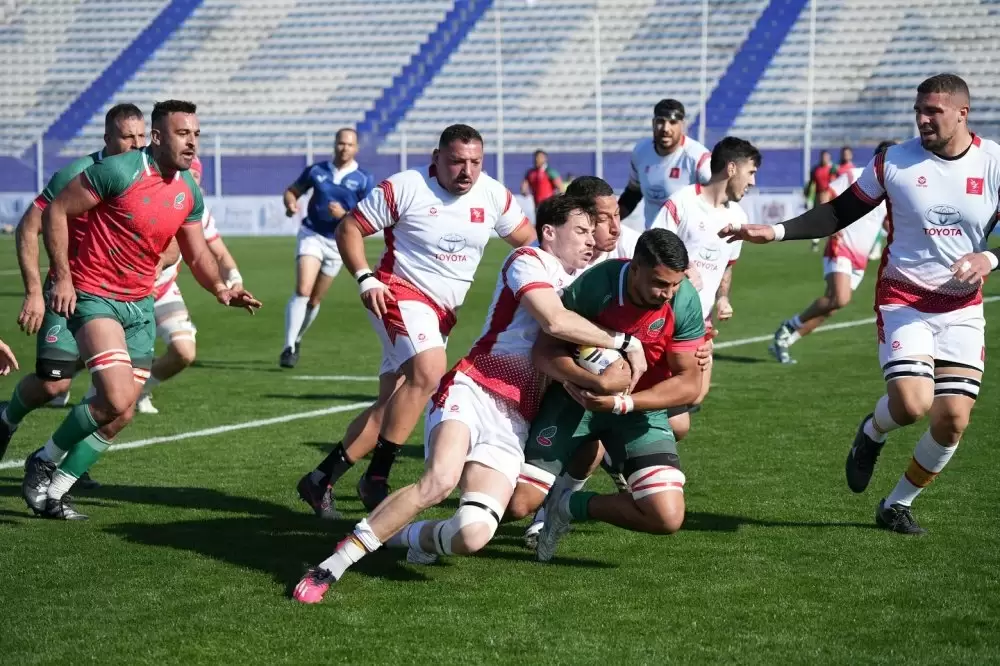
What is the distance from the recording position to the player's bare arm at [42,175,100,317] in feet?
22.0

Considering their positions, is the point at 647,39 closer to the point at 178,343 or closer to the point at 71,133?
the point at 71,133

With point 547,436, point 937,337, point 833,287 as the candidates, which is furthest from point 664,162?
point 547,436

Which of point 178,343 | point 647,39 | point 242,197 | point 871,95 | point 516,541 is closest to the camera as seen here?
point 516,541

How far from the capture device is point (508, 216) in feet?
25.5

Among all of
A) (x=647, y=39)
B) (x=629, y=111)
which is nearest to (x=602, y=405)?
(x=629, y=111)

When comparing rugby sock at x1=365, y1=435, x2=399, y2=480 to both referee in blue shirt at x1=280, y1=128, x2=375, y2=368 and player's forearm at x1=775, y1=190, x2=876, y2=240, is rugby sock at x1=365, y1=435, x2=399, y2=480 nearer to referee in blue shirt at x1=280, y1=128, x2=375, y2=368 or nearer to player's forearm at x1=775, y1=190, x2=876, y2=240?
player's forearm at x1=775, y1=190, x2=876, y2=240

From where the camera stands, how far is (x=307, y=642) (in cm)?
503

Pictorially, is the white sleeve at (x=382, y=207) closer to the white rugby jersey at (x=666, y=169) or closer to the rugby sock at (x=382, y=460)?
the rugby sock at (x=382, y=460)

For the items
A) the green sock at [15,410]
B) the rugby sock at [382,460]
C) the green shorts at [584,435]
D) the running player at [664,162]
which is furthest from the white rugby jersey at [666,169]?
the green sock at [15,410]

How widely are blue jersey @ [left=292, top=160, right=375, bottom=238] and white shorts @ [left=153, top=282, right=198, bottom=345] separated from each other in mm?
4316

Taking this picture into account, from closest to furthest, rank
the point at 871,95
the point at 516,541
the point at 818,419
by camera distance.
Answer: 1. the point at 516,541
2. the point at 818,419
3. the point at 871,95

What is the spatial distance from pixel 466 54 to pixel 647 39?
235 inches

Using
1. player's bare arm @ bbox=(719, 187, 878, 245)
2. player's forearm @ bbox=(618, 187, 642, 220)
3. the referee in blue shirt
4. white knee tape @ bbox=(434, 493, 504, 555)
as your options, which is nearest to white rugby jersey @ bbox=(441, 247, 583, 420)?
white knee tape @ bbox=(434, 493, 504, 555)

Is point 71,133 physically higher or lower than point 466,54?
lower
